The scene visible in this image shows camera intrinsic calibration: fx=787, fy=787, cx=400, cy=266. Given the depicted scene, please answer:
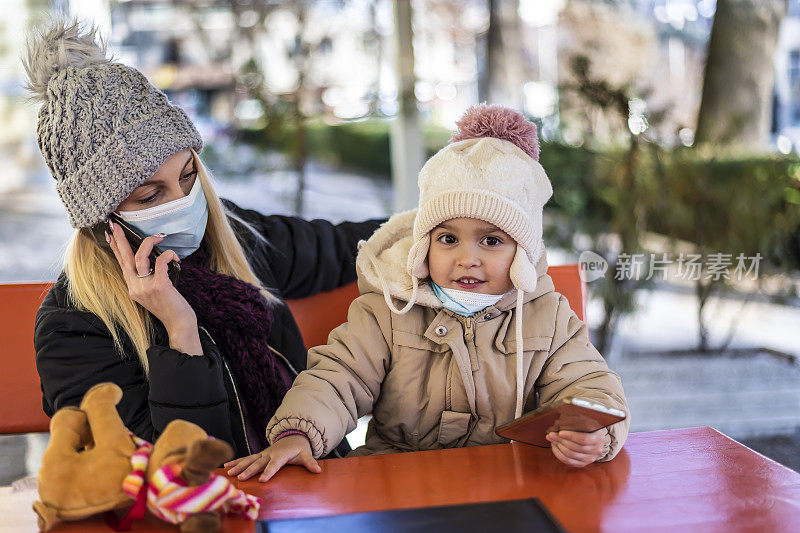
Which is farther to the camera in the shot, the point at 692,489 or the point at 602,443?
the point at 602,443

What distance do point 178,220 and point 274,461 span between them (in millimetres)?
754

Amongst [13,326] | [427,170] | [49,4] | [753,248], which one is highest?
[49,4]

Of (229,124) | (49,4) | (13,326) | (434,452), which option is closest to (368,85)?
(229,124)

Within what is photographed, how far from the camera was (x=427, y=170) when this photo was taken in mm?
1896

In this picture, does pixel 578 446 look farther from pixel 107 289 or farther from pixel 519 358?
pixel 107 289

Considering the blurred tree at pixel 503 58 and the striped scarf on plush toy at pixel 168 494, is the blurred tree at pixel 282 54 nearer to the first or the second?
the blurred tree at pixel 503 58

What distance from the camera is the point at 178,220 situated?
1.98m

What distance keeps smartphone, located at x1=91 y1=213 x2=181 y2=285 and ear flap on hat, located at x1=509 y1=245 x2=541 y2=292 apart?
2.71 ft

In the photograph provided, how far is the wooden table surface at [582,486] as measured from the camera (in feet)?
4.17

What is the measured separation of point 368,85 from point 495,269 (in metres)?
3.83

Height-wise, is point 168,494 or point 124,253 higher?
point 124,253

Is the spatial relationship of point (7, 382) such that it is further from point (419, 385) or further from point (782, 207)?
point (782, 207)

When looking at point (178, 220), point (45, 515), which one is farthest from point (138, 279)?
point (45, 515)

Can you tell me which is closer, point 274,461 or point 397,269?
point 274,461
